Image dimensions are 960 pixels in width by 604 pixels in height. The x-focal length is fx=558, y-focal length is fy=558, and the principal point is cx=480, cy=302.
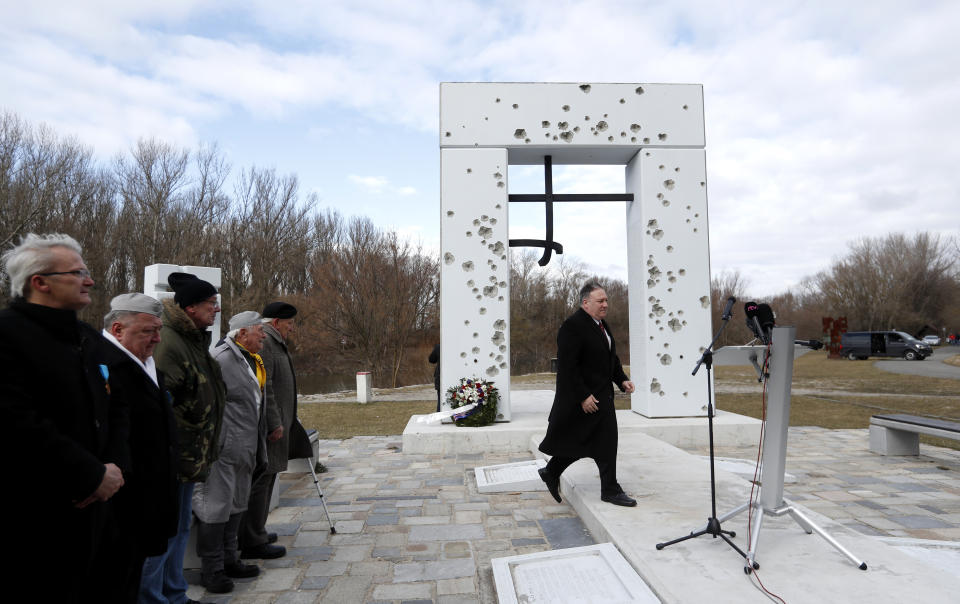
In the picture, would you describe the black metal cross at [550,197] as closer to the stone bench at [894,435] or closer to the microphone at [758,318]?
the stone bench at [894,435]

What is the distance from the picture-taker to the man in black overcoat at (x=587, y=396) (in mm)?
4359

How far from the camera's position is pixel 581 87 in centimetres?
815

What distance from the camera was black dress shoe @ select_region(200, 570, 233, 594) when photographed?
3291 mm

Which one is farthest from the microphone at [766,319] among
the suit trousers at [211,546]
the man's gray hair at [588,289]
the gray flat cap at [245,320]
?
the suit trousers at [211,546]

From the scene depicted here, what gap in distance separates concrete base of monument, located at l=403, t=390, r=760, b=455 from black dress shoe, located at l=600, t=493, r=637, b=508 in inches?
109

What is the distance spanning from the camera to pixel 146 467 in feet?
7.93

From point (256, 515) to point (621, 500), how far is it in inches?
105

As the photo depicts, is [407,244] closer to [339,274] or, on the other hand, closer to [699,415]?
[339,274]

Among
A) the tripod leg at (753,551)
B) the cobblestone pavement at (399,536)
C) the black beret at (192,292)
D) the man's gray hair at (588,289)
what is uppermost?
the man's gray hair at (588,289)

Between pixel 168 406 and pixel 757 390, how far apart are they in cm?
1605

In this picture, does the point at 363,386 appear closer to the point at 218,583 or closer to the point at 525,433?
the point at 525,433

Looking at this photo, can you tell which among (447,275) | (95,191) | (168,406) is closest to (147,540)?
(168,406)

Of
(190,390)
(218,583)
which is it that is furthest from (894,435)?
(190,390)

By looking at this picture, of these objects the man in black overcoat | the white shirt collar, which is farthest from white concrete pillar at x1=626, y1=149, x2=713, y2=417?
the white shirt collar
